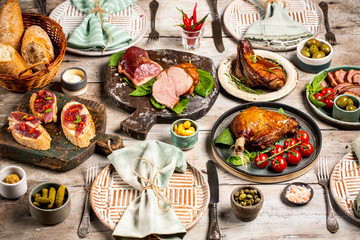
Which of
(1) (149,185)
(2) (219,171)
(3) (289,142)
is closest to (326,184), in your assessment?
(3) (289,142)

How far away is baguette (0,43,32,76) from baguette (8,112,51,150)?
460mm

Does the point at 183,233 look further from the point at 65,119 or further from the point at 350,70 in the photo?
the point at 350,70

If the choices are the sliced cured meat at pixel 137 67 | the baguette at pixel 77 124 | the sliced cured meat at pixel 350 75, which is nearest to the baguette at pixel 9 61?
the baguette at pixel 77 124

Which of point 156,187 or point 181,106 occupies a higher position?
point 181,106

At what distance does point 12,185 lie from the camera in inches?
134

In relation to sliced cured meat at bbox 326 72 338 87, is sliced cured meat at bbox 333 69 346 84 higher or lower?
higher

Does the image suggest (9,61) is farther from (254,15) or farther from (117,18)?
(254,15)

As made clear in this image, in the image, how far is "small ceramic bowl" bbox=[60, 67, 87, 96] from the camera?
4270 mm

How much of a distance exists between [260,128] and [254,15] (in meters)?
1.71

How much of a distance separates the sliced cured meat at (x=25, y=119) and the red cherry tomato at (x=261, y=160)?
5.32ft

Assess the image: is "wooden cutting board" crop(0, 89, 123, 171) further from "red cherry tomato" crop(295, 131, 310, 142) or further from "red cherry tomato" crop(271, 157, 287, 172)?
"red cherry tomato" crop(295, 131, 310, 142)

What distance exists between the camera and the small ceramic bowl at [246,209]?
3.25 meters

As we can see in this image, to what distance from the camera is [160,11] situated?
5207 mm

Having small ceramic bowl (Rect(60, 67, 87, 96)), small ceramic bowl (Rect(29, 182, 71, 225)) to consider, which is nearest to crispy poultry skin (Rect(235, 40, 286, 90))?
small ceramic bowl (Rect(60, 67, 87, 96))
